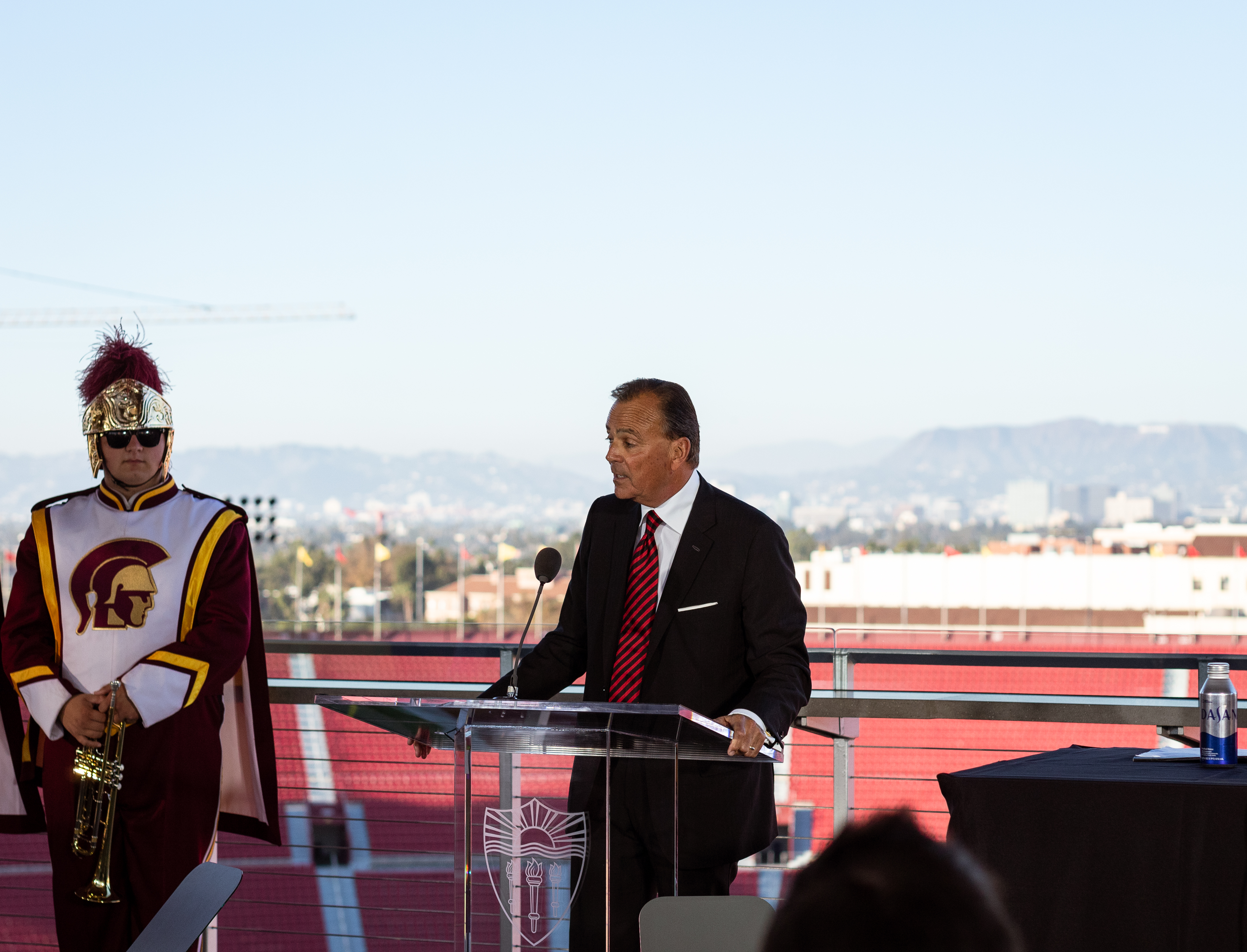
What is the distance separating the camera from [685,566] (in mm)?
2457

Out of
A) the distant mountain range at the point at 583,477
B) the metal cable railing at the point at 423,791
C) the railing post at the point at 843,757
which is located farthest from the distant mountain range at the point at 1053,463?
the railing post at the point at 843,757

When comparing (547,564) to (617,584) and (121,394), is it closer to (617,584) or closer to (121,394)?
(617,584)

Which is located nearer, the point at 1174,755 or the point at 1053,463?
the point at 1174,755

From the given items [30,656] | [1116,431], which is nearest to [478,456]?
[1116,431]

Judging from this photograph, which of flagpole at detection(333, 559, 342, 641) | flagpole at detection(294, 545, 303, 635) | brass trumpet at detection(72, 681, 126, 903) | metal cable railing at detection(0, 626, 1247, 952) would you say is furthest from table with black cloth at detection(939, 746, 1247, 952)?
flagpole at detection(294, 545, 303, 635)

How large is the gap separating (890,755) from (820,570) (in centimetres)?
3494

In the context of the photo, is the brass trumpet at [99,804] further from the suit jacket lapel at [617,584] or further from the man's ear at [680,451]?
the man's ear at [680,451]

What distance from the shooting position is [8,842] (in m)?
12.5

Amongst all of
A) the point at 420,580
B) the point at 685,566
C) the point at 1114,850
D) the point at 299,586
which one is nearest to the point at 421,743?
the point at 685,566

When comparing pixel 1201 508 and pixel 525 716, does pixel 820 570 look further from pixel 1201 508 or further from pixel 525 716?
pixel 1201 508

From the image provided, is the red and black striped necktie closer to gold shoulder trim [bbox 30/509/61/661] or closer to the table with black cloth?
the table with black cloth

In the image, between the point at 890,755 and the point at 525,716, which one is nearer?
the point at 525,716

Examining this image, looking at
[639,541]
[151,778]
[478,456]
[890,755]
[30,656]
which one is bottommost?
[890,755]

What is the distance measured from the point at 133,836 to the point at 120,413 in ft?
2.94
